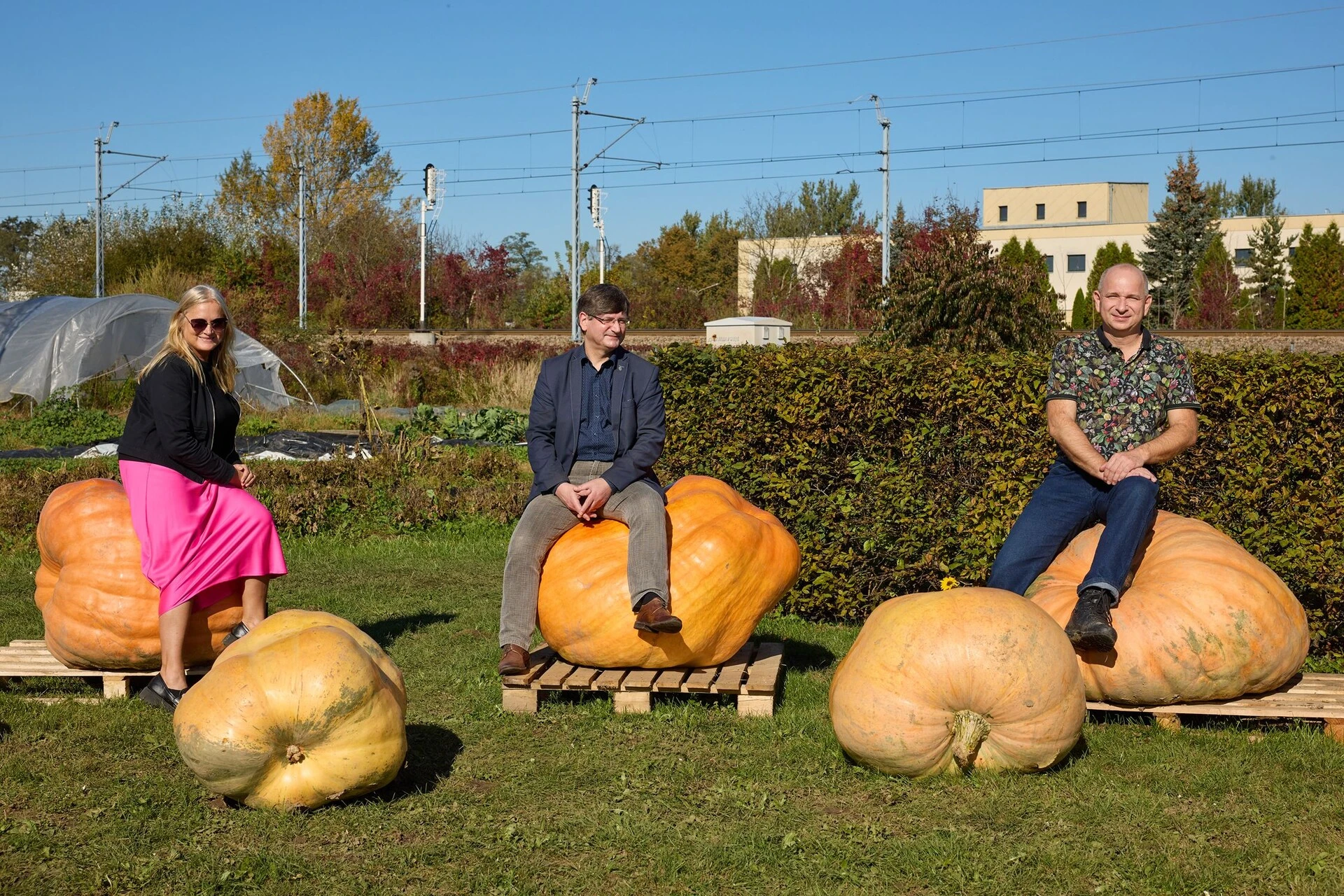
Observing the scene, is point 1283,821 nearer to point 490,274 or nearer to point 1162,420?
point 1162,420

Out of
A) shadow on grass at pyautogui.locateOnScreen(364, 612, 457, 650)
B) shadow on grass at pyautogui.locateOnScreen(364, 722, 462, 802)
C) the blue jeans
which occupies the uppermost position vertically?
the blue jeans

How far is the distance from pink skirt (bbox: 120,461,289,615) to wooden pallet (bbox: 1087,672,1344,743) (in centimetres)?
374

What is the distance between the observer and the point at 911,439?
22.5 feet

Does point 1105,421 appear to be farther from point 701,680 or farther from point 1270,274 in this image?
point 1270,274

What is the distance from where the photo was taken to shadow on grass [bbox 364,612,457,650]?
693 centimetres

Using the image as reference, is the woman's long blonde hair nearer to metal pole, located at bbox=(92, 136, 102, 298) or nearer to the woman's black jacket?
the woman's black jacket

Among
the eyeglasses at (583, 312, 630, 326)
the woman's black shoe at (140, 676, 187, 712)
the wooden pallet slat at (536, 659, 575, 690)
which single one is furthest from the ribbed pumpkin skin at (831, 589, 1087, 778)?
the woman's black shoe at (140, 676, 187, 712)

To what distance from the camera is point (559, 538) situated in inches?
218

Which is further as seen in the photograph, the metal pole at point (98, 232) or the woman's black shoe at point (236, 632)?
the metal pole at point (98, 232)

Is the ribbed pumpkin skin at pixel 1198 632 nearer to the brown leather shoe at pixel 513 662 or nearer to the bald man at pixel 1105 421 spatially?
the bald man at pixel 1105 421

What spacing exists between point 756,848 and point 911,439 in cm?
343

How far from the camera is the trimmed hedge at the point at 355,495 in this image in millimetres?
10148

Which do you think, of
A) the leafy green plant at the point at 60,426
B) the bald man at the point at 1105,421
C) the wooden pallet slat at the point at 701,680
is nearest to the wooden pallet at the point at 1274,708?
the bald man at the point at 1105,421

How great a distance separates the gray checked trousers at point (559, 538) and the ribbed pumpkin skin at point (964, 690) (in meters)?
1.07
